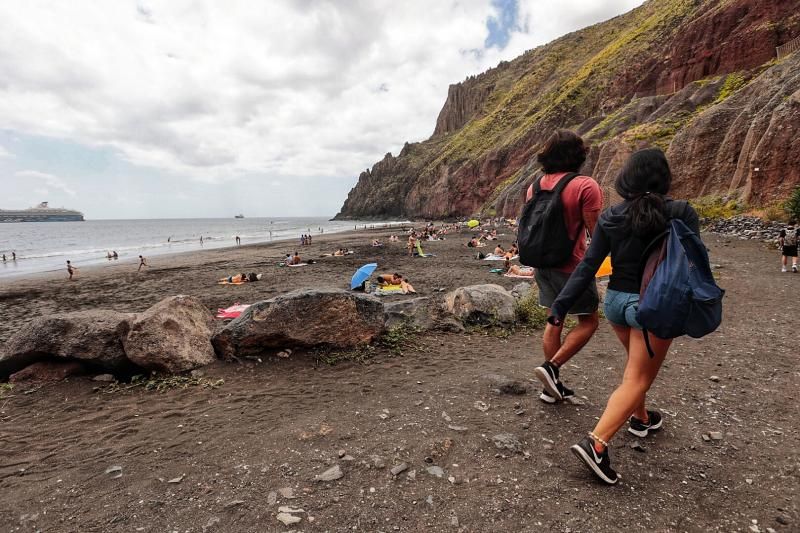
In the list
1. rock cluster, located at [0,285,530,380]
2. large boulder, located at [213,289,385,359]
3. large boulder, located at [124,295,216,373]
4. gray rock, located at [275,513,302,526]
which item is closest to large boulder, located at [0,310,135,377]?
rock cluster, located at [0,285,530,380]

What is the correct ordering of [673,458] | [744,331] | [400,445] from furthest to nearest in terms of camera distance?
1. [744,331]
2. [400,445]
3. [673,458]

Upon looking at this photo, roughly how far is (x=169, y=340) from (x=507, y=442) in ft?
14.7

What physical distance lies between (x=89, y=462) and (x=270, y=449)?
4.93ft

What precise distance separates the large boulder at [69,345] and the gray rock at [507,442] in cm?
485

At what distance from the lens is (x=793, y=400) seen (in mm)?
3594

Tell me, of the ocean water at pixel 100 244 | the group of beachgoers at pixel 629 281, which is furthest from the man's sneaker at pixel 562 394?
the ocean water at pixel 100 244

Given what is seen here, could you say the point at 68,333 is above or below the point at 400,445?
above

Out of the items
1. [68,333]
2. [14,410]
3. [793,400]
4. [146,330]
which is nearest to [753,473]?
[793,400]

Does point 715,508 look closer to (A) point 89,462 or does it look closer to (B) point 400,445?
(B) point 400,445

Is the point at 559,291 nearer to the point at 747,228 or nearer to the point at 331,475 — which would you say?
the point at 331,475

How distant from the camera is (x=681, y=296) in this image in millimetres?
2135

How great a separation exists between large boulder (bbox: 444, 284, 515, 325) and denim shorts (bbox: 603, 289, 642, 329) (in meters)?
4.00

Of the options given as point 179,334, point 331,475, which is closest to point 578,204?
point 331,475

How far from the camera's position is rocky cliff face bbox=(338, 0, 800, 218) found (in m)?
18.2
